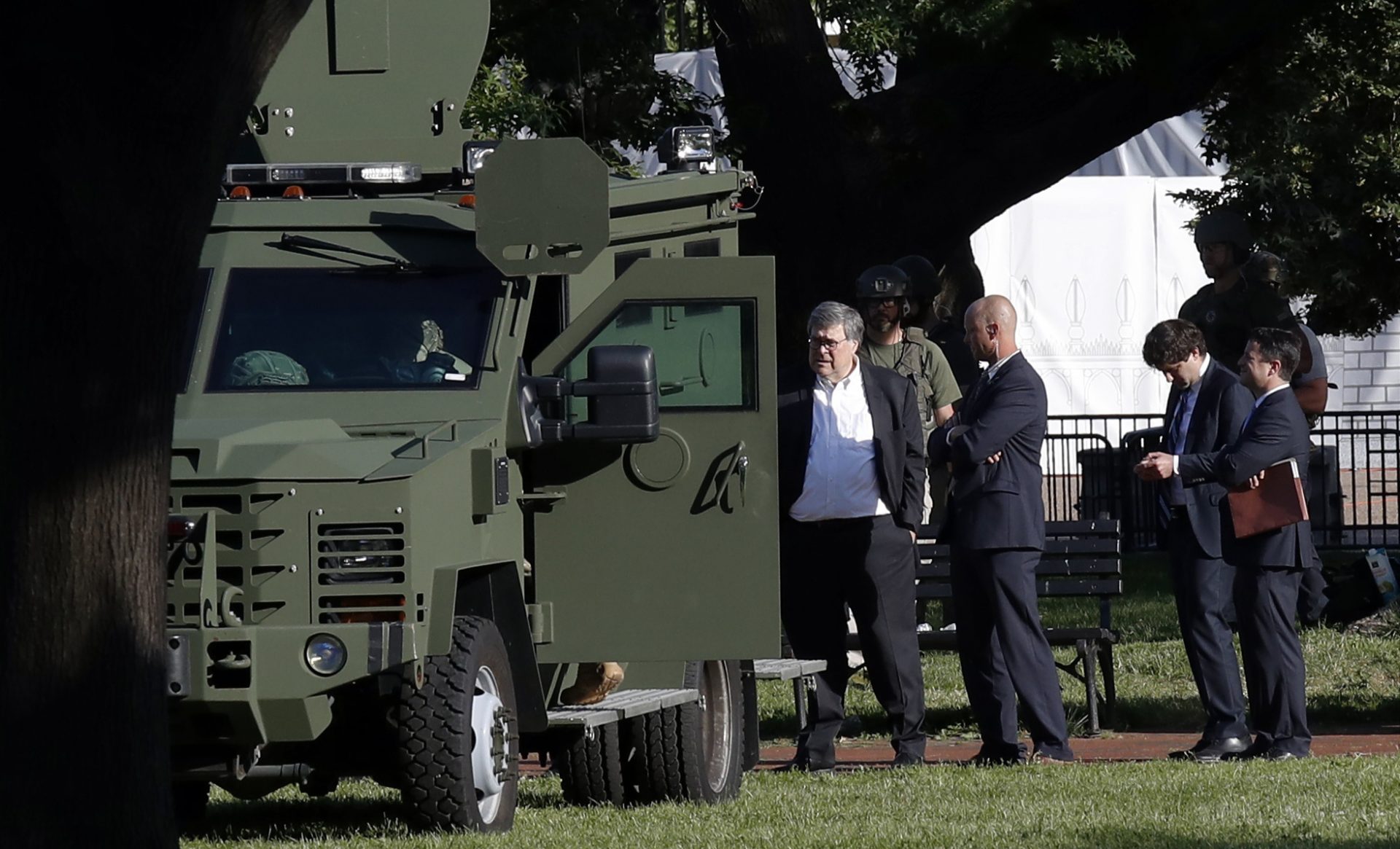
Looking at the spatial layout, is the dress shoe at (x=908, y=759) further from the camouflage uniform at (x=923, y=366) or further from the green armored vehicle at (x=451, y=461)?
the camouflage uniform at (x=923, y=366)

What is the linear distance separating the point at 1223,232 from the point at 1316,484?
10.0 meters

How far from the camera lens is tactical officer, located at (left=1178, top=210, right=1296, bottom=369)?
13.1 m

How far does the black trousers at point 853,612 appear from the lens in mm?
11070

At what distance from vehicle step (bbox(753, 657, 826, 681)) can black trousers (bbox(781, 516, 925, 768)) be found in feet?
1.65

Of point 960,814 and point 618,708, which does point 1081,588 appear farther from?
point 618,708

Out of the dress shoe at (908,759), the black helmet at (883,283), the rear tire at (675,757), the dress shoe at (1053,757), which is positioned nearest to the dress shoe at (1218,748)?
the dress shoe at (1053,757)

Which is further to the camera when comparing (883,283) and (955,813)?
(883,283)

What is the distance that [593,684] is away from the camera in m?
9.50

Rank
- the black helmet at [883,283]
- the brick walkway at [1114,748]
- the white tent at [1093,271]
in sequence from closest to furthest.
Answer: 1. the brick walkway at [1114,748]
2. the black helmet at [883,283]
3. the white tent at [1093,271]

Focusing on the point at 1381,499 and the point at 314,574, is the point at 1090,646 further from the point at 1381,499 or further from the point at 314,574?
the point at 1381,499

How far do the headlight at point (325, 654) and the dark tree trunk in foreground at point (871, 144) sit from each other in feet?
28.1

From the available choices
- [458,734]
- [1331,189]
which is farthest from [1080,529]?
[1331,189]

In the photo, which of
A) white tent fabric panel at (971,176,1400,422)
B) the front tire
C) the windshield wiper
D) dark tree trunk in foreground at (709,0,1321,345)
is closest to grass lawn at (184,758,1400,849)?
the front tire

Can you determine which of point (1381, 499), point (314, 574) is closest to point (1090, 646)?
point (314, 574)
